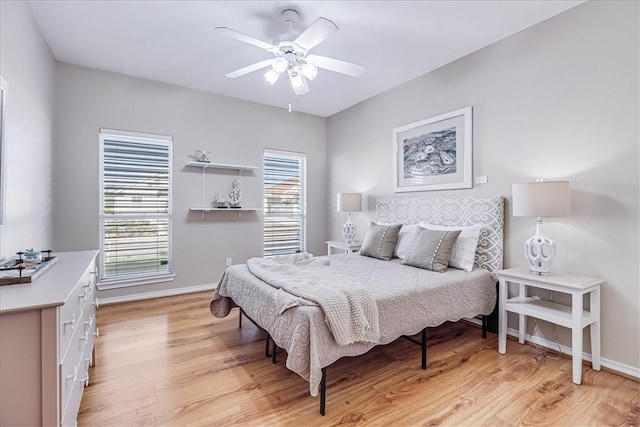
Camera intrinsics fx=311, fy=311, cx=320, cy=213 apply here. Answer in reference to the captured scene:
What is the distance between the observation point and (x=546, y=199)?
230cm

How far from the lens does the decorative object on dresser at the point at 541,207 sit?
2.28 meters

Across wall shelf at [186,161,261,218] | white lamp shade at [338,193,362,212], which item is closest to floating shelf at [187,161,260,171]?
wall shelf at [186,161,261,218]

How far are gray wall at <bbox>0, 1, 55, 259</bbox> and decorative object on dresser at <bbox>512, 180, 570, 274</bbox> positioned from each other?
3578 mm

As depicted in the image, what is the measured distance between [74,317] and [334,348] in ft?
4.41

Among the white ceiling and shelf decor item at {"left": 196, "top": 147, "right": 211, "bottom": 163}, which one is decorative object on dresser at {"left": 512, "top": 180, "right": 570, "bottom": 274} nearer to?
the white ceiling

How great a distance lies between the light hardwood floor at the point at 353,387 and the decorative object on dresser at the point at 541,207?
801 mm

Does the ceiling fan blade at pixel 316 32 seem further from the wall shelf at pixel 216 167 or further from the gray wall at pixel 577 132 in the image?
the wall shelf at pixel 216 167

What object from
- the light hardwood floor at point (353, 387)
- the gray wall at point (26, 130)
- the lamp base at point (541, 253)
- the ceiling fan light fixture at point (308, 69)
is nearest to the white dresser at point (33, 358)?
the light hardwood floor at point (353, 387)

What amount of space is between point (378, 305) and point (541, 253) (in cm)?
144

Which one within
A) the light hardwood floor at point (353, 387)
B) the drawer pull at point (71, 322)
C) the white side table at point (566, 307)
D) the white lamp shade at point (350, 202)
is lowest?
the light hardwood floor at point (353, 387)

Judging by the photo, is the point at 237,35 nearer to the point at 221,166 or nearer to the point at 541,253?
the point at 221,166

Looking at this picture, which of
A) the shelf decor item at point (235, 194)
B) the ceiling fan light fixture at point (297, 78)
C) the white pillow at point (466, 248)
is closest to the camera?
the ceiling fan light fixture at point (297, 78)

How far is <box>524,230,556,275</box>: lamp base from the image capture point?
2.43 m

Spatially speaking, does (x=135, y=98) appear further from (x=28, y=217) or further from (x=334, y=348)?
(x=334, y=348)
